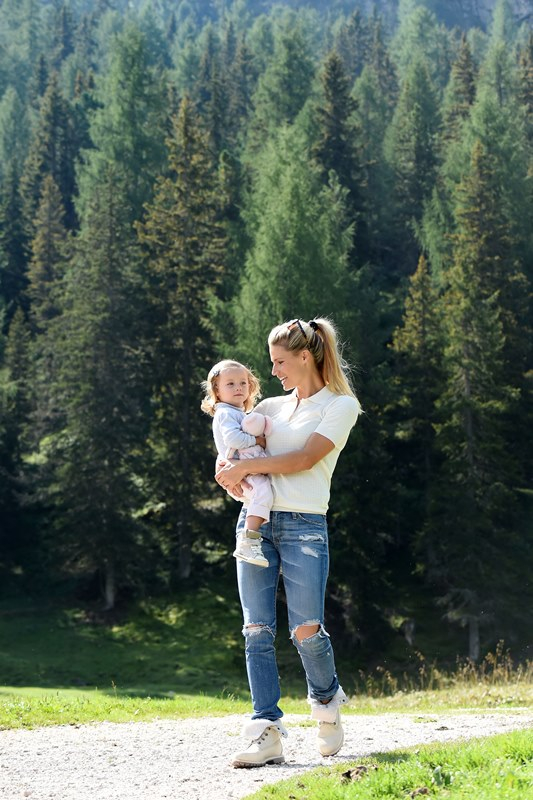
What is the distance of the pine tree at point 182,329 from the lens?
38469mm

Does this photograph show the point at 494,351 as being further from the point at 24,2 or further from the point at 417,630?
the point at 24,2

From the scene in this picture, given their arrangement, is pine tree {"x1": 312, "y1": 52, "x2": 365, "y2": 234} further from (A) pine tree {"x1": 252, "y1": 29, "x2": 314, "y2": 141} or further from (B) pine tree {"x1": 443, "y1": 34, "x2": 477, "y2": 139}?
(B) pine tree {"x1": 443, "y1": 34, "x2": 477, "y2": 139}

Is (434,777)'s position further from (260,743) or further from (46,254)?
(46,254)

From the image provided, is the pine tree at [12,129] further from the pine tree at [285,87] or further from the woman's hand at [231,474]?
the woman's hand at [231,474]

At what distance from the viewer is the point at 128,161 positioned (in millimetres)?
59344

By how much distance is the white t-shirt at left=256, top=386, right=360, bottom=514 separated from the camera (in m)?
6.94

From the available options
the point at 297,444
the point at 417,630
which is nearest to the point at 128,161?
the point at 417,630

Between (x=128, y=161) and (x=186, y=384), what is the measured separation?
23.7 m

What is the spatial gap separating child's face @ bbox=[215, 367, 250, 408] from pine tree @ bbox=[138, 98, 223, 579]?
3093 centimetres

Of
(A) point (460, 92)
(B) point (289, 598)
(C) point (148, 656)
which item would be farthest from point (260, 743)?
(A) point (460, 92)

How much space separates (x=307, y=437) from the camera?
698 cm

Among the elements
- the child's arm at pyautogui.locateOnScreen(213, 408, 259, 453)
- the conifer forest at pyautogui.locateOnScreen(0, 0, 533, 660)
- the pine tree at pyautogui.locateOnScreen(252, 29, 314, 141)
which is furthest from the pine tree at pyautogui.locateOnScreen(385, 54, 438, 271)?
the child's arm at pyautogui.locateOnScreen(213, 408, 259, 453)

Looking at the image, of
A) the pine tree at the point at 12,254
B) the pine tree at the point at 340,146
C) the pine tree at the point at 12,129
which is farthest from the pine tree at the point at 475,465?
the pine tree at the point at 12,129

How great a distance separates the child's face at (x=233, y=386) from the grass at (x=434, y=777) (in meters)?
2.47
